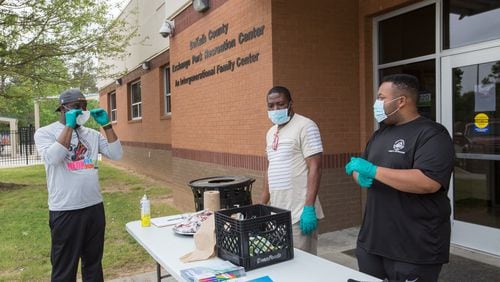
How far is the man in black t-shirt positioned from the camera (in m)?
2.46

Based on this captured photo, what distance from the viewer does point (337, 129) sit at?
255 inches

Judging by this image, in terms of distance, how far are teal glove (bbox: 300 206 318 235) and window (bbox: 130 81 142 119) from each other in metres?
14.2

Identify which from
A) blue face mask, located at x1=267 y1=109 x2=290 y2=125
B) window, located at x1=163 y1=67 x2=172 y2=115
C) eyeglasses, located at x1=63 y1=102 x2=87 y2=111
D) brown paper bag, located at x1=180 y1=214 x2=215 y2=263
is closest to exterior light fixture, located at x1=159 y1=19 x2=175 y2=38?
window, located at x1=163 y1=67 x2=172 y2=115

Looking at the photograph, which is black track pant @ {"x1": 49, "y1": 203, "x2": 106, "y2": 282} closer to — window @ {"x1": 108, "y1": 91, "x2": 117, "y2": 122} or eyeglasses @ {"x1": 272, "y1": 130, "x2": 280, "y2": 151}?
eyeglasses @ {"x1": 272, "y1": 130, "x2": 280, "y2": 151}

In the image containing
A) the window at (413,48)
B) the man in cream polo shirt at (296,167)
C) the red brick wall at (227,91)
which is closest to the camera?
the man in cream polo shirt at (296,167)

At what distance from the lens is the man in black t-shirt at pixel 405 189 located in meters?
2.46

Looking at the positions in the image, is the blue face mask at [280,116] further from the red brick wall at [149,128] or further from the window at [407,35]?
the red brick wall at [149,128]

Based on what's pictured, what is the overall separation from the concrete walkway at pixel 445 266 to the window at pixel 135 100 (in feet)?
39.7

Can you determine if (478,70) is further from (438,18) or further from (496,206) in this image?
(496,206)

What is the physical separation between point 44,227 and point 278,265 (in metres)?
6.73

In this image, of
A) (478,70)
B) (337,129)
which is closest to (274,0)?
(337,129)

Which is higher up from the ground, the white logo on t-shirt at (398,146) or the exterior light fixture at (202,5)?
Answer: the exterior light fixture at (202,5)

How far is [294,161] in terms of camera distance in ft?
12.1

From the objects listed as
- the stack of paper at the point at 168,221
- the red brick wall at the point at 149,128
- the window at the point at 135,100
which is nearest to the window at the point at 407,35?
the stack of paper at the point at 168,221
